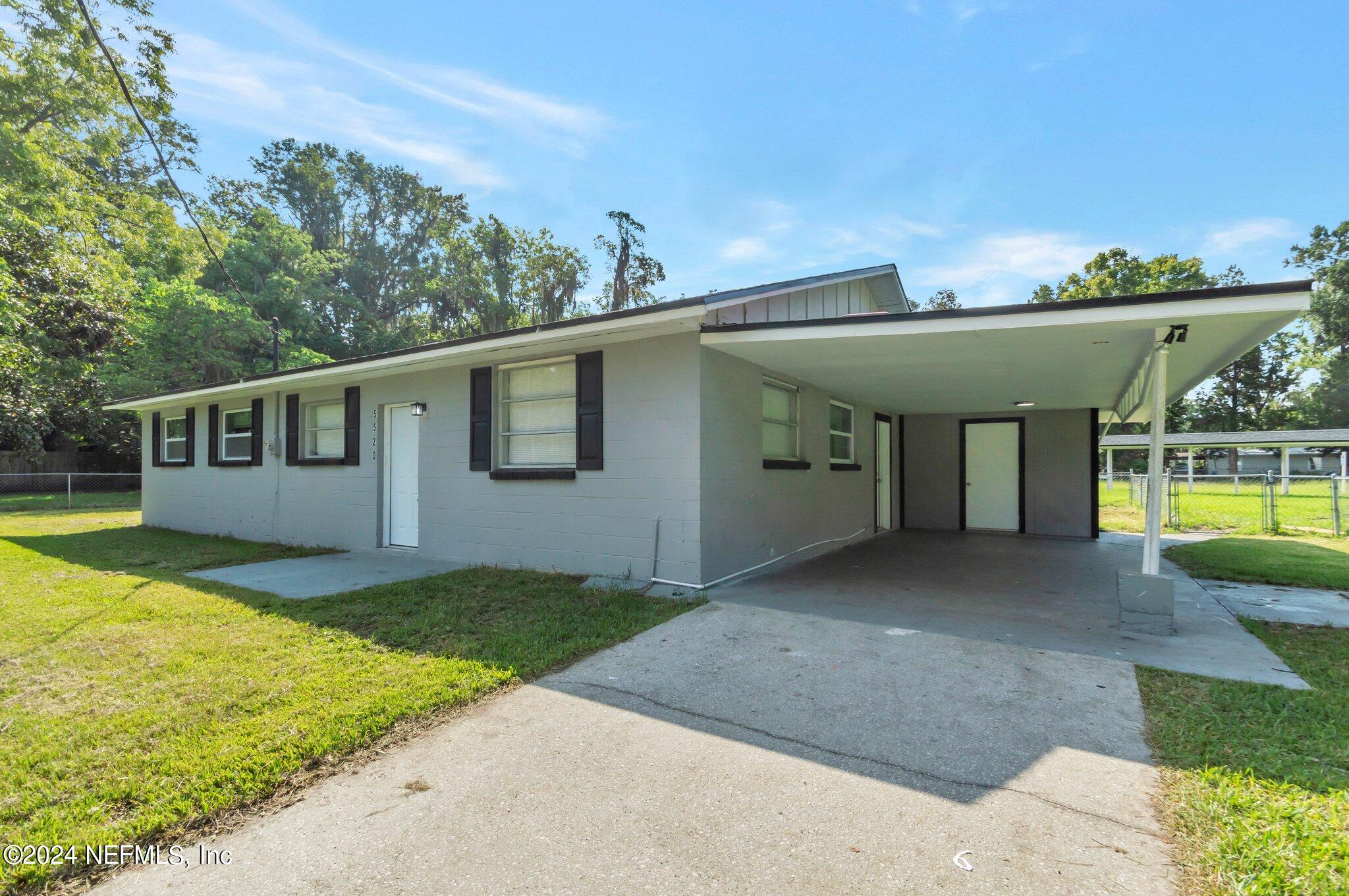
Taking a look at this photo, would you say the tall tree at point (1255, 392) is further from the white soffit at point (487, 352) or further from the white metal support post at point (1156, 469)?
the white soffit at point (487, 352)

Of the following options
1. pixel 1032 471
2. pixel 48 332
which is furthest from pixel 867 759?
pixel 48 332

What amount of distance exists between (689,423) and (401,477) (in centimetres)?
461

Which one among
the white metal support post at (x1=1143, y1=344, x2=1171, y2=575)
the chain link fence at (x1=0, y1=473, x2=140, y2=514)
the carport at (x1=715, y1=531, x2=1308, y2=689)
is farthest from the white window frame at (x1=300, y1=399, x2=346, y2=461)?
the chain link fence at (x1=0, y1=473, x2=140, y2=514)

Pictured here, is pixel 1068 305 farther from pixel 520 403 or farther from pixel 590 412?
pixel 520 403

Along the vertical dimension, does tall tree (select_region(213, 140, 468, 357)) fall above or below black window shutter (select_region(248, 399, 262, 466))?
above

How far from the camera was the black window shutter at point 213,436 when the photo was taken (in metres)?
10.4

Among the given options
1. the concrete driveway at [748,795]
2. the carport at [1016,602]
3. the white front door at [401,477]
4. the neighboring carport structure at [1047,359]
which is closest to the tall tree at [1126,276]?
the neighboring carport structure at [1047,359]

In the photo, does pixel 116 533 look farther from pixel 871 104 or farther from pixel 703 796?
pixel 871 104

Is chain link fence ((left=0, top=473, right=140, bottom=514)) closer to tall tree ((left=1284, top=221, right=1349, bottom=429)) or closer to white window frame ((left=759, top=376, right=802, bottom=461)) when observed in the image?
white window frame ((left=759, top=376, right=802, bottom=461))

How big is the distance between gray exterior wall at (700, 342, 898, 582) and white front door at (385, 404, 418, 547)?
Answer: 432cm

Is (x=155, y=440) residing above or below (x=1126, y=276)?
below

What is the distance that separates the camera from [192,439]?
35.9 feet

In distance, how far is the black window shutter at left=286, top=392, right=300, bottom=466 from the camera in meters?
9.05

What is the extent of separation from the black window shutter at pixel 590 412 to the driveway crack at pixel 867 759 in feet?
9.63
